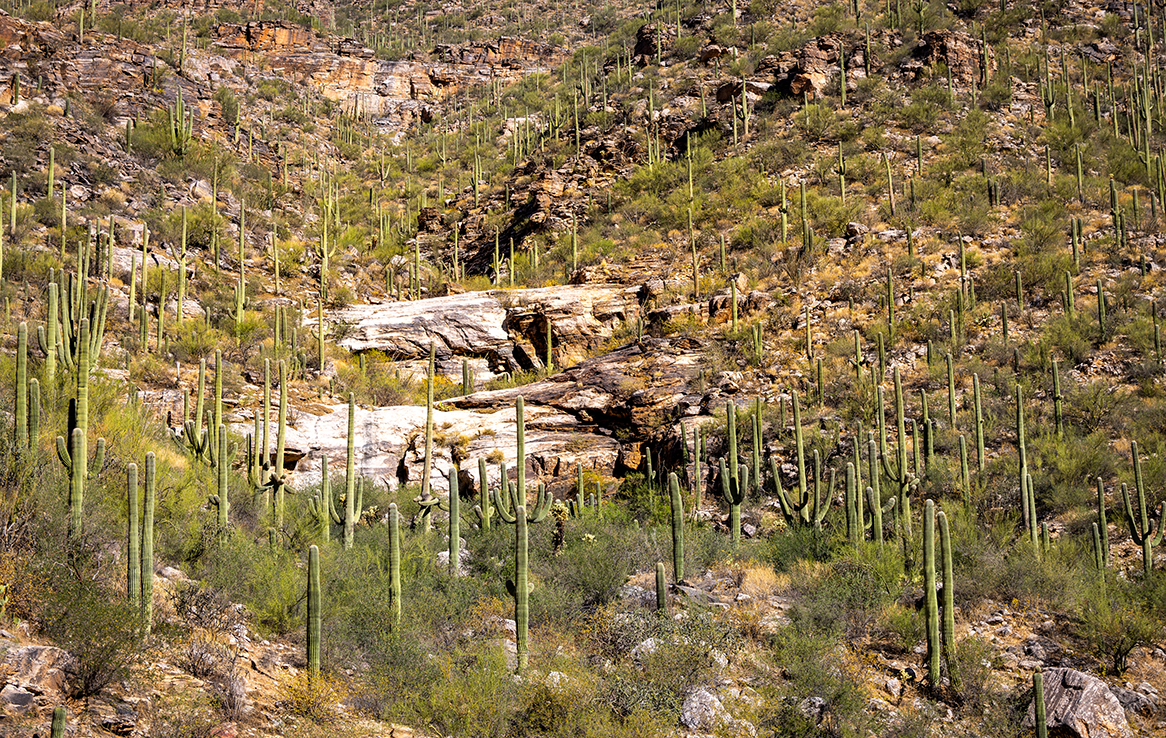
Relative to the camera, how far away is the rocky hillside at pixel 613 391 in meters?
7.69

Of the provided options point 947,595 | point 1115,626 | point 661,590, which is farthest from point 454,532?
point 1115,626

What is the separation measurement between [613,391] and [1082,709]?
1177cm

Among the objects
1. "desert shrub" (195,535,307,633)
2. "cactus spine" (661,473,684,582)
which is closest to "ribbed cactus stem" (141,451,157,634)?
"desert shrub" (195,535,307,633)

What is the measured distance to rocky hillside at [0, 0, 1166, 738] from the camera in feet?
25.2

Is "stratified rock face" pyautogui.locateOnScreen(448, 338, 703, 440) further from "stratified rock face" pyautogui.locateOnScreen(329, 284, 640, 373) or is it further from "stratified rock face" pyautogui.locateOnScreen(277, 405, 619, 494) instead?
"stratified rock face" pyautogui.locateOnScreen(329, 284, 640, 373)

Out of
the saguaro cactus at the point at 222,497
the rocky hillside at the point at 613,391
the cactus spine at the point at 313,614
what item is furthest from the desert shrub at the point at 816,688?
the saguaro cactus at the point at 222,497

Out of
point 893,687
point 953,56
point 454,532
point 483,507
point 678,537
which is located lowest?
point 893,687

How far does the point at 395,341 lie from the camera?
21.0 meters

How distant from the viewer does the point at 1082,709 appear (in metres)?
7.69

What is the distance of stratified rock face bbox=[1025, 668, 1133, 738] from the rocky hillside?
0.14 feet

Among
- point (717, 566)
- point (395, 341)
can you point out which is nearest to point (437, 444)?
point (395, 341)

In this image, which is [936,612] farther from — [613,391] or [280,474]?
[613,391]

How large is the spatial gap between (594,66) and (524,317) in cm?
2559

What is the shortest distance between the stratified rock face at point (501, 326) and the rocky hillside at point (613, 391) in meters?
0.14
